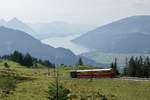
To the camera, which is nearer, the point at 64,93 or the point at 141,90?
the point at 64,93

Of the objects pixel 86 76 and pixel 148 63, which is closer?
pixel 86 76

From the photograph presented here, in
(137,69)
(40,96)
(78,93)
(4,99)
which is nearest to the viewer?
(4,99)

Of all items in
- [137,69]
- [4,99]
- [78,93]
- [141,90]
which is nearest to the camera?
[4,99]

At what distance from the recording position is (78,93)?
7156 cm

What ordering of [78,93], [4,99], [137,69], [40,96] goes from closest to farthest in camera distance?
[4,99] < [40,96] < [78,93] < [137,69]

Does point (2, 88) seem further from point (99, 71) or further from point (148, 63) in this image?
point (148, 63)

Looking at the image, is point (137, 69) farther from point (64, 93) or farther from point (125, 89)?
point (64, 93)

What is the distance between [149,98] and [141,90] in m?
7.17

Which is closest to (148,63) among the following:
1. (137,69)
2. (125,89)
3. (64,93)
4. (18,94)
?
(137,69)

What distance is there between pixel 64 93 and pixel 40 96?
27060mm

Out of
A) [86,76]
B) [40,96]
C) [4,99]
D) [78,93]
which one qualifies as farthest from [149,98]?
[86,76]

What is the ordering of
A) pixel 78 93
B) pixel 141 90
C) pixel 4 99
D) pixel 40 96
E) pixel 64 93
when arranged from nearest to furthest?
1. pixel 64 93
2. pixel 4 99
3. pixel 40 96
4. pixel 78 93
5. pixel 141 90

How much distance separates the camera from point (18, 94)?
69188mm

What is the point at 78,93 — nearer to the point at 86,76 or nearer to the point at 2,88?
the point at 2,88
